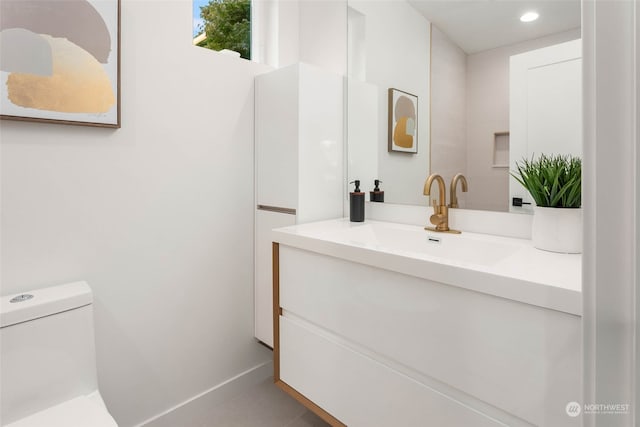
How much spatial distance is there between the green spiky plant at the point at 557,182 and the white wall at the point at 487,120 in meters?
0.17

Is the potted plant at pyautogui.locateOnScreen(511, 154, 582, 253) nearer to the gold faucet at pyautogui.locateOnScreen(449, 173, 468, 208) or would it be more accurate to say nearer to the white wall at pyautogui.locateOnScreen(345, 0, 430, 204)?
the gold faucet at pyautogui.locateOnScreen(449, 173, 468, 208)

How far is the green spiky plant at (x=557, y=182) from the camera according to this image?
1008 mm

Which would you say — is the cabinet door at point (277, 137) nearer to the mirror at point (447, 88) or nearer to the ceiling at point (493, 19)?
the mirror at point (447, 88)

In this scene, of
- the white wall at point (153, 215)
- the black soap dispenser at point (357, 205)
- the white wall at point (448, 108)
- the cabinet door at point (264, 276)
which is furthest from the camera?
the cabinet door at point (264, 276)

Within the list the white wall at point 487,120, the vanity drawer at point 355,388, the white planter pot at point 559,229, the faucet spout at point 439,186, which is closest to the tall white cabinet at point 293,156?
the vanity drawer at point 355,388

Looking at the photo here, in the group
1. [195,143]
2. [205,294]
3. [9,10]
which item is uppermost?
[9,10]

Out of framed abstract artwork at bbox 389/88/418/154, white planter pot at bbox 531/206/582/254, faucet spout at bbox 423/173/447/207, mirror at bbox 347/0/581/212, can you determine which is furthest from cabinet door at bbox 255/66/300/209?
white planter pot at bbox 531/206/582/254

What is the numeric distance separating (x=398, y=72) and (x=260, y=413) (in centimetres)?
169

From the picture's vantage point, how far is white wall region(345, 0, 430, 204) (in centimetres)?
148

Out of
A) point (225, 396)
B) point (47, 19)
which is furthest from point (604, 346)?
point (225, 396)

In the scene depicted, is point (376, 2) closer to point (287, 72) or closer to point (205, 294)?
point (287, 72)

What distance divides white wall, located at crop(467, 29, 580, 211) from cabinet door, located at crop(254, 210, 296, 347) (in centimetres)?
85

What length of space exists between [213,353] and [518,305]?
1382mm

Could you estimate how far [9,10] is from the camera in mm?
1056
